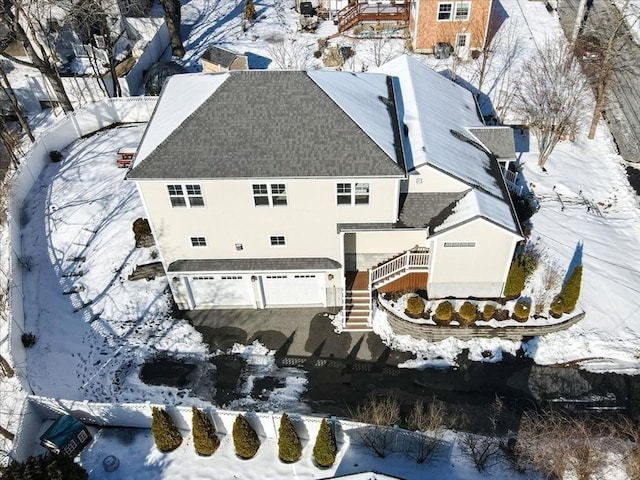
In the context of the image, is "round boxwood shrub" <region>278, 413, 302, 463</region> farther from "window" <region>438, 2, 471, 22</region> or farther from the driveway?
"window" <region>438, 2, 471, 22</region>

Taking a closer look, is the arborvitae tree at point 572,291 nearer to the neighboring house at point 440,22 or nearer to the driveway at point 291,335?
the driveway at point 291,335

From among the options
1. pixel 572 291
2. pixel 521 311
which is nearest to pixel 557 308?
pixel 572 291

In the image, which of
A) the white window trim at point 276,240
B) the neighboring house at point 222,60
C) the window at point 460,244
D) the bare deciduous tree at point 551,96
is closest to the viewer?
the window at point 460,244

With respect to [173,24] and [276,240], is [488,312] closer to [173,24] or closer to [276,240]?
[276,240]

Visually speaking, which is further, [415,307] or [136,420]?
[415,307]

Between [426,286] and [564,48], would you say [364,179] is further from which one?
[564,48]

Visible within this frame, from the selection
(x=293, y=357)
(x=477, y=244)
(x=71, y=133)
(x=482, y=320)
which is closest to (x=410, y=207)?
(x=477, y=244)

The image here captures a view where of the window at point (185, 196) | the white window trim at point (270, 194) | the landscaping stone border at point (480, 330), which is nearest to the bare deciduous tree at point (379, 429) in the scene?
the landscaping stone border at point (480, 330)
